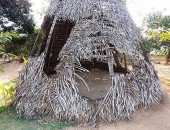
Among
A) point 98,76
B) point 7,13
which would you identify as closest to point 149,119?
point 98,76

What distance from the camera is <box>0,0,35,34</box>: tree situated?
14.6 meters

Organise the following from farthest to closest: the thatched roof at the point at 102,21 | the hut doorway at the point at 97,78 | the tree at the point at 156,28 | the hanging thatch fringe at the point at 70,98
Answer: the tree at the point at 156,28 < the hut doorway at the point at 97,78 < the thatched roof at the point at 102,21 < the hanging thatch fringe at the point at 70,98

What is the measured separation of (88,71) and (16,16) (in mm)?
9941

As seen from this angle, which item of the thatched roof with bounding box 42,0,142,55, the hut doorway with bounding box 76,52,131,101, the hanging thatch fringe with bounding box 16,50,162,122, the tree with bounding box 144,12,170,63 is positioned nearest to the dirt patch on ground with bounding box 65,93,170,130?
the hanging thatch fringe with bounding box 16,50,162,122

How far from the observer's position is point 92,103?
5836 millimetres

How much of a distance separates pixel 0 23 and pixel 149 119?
37.6 ft

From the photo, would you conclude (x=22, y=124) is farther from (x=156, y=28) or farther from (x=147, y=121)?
(x=156, y=28)

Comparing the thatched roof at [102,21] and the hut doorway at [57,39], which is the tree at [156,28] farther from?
the thatched roof at [102,21]

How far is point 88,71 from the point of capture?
6.41 metres

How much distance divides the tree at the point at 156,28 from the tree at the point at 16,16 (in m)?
7.19

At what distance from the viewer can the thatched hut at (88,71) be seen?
18.9 feet

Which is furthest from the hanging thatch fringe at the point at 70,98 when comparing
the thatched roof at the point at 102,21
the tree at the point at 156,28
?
the tree at the point at 156,28

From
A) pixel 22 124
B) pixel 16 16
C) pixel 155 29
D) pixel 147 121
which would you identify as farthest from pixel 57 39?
pixel 155 29

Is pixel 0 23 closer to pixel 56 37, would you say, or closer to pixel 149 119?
pixel 56 37
